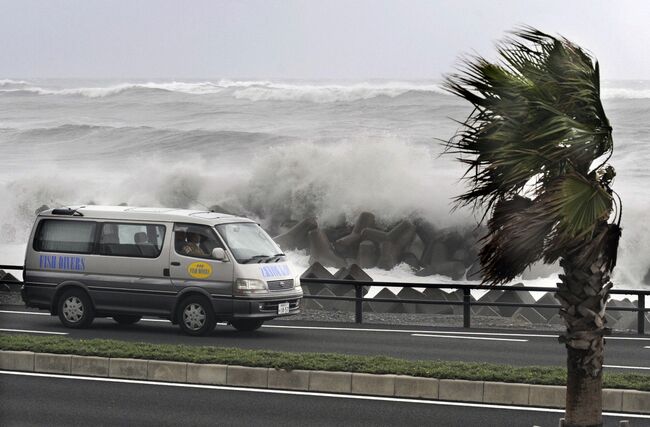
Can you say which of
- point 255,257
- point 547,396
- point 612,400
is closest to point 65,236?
point 255,257

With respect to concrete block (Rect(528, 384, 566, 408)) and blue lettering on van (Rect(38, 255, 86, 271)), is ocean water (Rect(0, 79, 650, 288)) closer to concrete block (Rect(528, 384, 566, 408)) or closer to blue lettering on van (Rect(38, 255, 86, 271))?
blue lettering on van (Rect(38, 255, 86, 271))

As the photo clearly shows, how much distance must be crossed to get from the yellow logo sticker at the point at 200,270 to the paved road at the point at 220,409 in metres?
5.36

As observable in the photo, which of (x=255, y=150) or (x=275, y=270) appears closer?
(x=275, y=270)

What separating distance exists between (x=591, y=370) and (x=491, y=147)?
1.94 metres

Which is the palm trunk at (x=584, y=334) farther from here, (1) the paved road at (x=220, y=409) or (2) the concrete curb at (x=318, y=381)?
(2) the concrete curb at (x=318, y=381)

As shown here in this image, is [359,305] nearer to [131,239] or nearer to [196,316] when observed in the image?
[196,316]

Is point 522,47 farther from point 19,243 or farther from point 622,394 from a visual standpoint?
point 19,243

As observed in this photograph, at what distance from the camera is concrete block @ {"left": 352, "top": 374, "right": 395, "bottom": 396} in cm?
1276

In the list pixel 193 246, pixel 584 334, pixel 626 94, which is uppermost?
pixel 626 94

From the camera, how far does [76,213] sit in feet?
64.2

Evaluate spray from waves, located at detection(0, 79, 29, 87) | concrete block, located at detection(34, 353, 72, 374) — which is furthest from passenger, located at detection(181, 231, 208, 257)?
spray from waves, located at detection(0, 79, 29, 87)

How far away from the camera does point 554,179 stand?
353 inches

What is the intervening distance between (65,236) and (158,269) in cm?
193

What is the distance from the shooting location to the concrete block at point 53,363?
1407 centimetres
